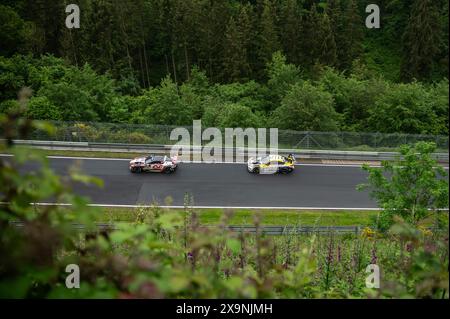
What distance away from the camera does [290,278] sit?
3.43m

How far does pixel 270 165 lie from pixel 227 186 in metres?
3.13

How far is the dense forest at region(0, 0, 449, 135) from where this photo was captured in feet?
126

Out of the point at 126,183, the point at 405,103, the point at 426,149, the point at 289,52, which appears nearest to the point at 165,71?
the point at 289,52

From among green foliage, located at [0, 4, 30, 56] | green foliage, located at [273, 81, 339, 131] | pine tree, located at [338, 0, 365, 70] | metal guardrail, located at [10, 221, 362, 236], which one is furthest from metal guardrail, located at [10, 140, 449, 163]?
pine tree, located at [338, 0, 365, 70]

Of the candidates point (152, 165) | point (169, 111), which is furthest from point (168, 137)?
point (169, 111)

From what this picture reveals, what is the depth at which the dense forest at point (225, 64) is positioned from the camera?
38.4 metres

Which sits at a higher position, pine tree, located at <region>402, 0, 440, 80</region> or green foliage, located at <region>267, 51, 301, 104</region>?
pine tree, located at <region>402, 0, 440, 80</region>

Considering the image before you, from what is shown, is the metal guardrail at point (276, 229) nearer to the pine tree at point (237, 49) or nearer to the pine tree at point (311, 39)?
the pine tree at point (237, 49)

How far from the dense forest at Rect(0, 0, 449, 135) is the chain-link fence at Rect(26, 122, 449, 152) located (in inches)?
177

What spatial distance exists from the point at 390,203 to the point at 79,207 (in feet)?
54.6

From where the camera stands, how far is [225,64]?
50125mm

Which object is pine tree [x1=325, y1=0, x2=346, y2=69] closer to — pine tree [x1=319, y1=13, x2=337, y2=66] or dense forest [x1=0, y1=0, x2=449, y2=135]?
dense forest [x1=0, y1=0, x2=449, y2=135]

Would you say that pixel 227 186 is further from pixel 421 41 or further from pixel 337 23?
pixel 337 23

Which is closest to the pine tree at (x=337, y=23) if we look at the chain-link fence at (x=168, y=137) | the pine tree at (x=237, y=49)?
the pine tree at (x=237, y=49)
